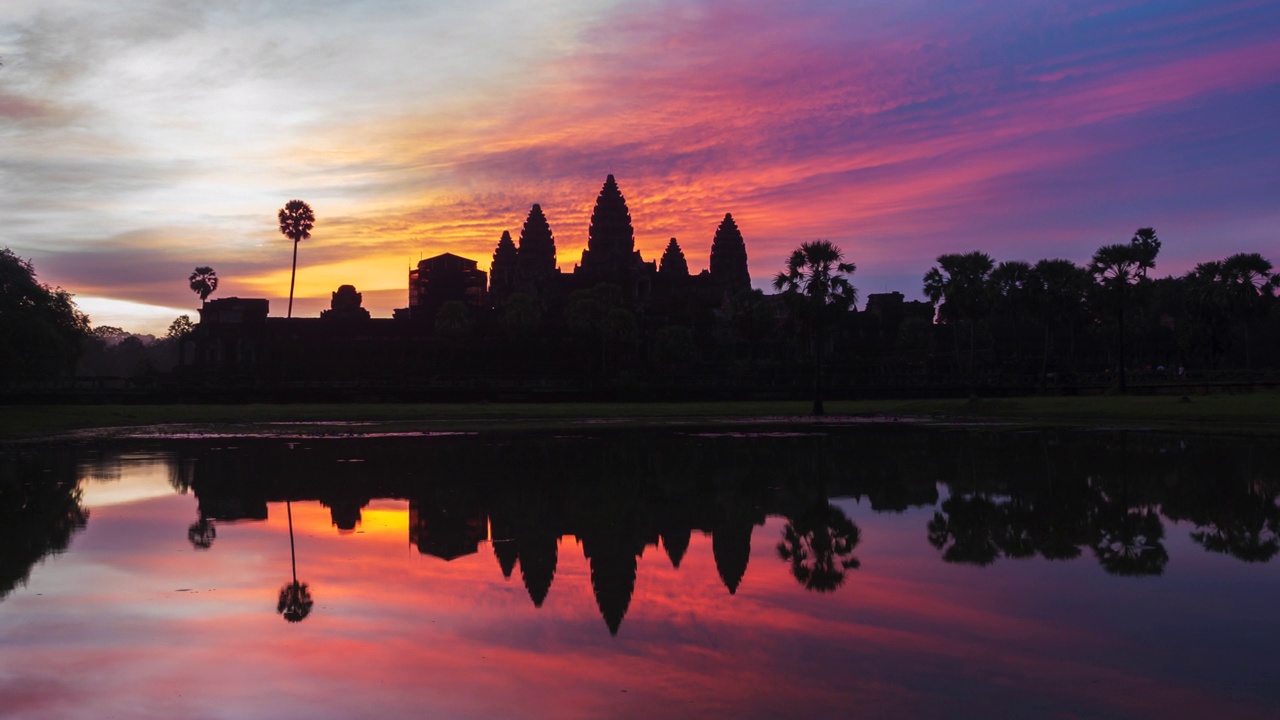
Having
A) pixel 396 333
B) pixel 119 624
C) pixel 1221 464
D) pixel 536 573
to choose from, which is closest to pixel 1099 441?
pixel 1221 464

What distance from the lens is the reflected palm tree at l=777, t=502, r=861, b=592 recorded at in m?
11.8

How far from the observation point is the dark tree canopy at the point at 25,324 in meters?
46.9

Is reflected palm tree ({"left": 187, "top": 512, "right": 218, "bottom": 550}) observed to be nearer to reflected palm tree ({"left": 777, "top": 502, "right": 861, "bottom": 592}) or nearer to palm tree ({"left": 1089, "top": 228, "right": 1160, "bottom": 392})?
reflected palm tree ({"left": 777, "top": 502, "right": 861, "bottom": 592})

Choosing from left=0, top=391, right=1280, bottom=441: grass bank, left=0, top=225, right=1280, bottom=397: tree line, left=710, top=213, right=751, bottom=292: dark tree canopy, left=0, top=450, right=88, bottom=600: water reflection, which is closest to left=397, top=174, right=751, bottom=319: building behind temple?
left=710, top=213, right=751, bottom=292: dark tree canopy

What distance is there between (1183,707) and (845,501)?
11.3 meters

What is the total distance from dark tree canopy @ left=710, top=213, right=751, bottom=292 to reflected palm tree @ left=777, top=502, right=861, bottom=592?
143 metres

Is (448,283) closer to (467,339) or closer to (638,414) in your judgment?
(467,339)

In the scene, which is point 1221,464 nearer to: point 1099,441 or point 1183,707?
point 1099,441

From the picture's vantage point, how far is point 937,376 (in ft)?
244

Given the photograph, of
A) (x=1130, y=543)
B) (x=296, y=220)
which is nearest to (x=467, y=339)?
(x=296, y=220)

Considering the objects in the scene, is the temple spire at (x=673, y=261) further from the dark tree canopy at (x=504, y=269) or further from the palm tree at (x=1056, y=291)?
the palm tree at (x=1056, y=291)

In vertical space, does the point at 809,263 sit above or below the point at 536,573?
above

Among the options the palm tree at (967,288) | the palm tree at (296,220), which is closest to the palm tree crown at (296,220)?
the palm tree at (296,220)

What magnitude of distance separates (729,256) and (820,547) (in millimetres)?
149783
